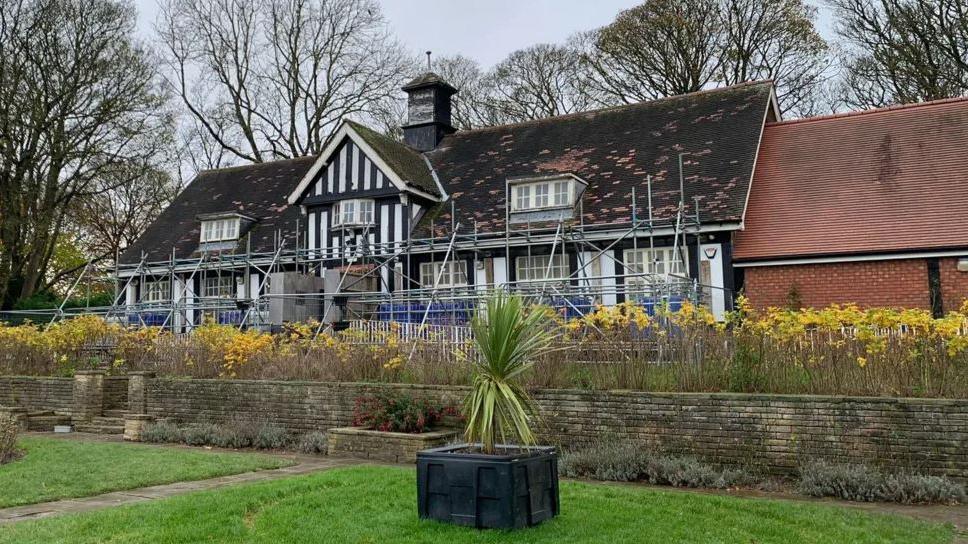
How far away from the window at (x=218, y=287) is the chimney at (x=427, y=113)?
763 cm

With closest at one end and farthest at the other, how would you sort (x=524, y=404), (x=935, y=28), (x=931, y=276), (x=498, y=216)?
(x=524, y=404) → (x=931, y=276) → (x=498, y=216) → (x=935, y=28)

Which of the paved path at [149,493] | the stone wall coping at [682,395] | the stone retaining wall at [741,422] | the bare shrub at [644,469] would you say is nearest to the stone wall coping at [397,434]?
the paved path at [149,493]

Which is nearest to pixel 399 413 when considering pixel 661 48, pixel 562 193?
pixel 562 193

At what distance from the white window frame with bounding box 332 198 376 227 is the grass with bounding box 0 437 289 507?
11412mm

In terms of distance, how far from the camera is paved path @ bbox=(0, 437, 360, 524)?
7.66m

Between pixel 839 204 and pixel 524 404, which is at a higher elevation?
pixel 839 204

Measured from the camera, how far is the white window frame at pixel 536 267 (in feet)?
67.0

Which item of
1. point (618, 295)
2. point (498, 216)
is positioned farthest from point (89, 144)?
point (618, 295)

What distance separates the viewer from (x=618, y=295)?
19.2m

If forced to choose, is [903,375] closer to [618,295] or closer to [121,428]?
[618,295]

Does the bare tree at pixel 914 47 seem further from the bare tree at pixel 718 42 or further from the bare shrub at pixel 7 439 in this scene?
the bare shrub at pixel 7 439

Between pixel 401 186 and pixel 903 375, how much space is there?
15.3 meters

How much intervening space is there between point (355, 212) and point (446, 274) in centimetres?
355

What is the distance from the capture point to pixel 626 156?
72.5ft
